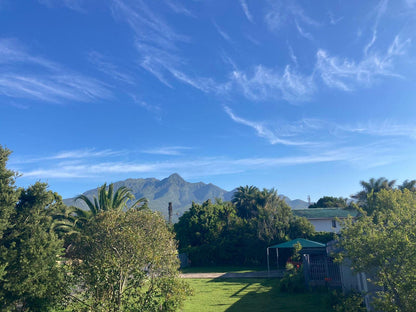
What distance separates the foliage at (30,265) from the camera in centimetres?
993

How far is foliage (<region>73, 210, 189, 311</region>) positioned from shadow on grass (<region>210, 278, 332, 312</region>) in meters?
5.48

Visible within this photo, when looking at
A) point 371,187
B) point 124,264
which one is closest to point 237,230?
point 371,187

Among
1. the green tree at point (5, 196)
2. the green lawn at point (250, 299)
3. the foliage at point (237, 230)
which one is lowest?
the green lawn at point (250, 299)

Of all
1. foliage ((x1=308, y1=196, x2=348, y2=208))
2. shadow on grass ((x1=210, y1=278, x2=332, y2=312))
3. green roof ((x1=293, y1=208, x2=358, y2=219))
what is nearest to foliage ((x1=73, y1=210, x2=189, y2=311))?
shadow on grass ((x1=210, y1=278, x2=332, y2=312))

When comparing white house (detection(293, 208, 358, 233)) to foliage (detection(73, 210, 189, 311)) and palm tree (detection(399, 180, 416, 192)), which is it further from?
foliage (detection(73, 210, 189, 311))

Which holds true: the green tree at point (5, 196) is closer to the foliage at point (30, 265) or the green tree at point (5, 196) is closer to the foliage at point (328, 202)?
the foliage at point (30, 265)

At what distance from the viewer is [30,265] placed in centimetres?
1035

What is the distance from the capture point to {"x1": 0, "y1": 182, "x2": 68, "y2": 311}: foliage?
993 centimetres

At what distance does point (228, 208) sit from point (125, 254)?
31.9 metres

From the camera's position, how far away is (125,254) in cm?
928

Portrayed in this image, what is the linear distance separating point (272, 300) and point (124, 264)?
9871mm

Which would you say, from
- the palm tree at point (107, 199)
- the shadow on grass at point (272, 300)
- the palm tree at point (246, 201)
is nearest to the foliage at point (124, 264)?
the shadow on grass at point (272, 300)

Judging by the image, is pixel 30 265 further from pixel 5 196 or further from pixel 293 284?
pixel 293 284

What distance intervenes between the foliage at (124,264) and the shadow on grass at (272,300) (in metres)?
5.48
